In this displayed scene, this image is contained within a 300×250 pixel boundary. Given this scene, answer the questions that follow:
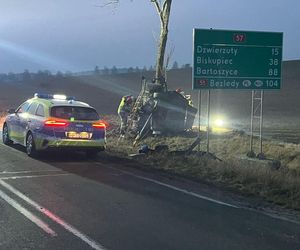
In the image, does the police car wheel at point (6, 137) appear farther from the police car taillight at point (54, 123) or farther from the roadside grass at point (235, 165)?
the police car taillight at point (54, 123)

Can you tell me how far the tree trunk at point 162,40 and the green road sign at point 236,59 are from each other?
615 centimetres

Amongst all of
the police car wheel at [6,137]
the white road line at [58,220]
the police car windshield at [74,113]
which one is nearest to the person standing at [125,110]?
the police car wheel at [6,137]

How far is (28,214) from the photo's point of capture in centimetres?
814

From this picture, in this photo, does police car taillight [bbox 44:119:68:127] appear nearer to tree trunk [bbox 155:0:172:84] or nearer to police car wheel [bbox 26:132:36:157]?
police car wheel [bbox 26:132:36:157]

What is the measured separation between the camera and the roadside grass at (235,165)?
10.5 m

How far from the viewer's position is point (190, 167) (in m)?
13.0

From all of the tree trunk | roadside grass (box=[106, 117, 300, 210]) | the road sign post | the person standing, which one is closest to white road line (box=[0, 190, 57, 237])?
roadside grass (box=[106, 117, 300, 210])

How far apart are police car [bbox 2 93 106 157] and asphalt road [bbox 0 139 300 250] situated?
6.78ft

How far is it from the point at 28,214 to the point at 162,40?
46.3 ft

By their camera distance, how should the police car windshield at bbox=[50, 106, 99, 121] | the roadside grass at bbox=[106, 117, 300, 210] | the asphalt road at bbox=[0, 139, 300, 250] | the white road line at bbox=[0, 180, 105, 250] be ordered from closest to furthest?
the white road line at bbox=[0, 180, 105, 250] → the asphalt road at bbox=[0, 139, 300, 250] → the roadside grass at bbox=[106, 117, 300, 210] → the police car windshield at bbox=[50, 106, 99, 121]

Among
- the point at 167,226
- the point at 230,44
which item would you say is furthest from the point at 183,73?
the point at 167,226

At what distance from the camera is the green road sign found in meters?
14.8

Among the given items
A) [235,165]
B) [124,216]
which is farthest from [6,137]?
[124,216]

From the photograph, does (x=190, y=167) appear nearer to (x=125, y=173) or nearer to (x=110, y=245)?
(x=125, y=173)
